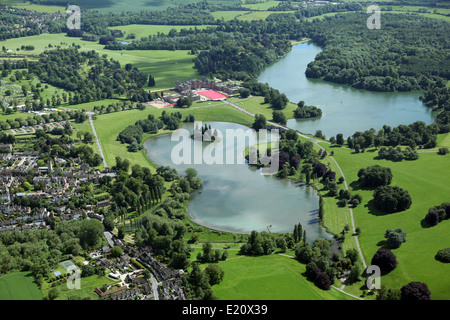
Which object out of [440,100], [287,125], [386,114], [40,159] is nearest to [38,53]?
[40,159]

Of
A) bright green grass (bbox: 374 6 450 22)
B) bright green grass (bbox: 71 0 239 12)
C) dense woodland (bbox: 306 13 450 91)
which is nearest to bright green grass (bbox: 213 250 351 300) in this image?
dense woodland (bbox: 306 13 450 91)

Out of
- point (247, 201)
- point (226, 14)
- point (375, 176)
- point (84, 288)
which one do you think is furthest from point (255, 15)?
point (84, 288)

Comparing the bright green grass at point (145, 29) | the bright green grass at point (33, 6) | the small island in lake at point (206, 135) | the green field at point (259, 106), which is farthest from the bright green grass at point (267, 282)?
the bright green grass at point (33, 6)

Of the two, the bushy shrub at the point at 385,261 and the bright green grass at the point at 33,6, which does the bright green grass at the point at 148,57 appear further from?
the bushy shrub at the point at 385,261

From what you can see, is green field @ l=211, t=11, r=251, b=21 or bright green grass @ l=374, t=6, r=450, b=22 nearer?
bright green grass @ l=374, t=6, r=450, b=22

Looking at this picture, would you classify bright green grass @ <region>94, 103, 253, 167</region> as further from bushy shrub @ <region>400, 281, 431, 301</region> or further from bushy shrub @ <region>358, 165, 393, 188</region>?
bushy shrub @ <region>400, 281, 431, 301</region>

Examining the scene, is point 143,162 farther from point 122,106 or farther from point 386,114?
point 386,114
